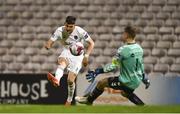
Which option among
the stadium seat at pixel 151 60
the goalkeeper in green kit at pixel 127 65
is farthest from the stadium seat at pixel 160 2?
the goalkeeper in green kit at pixel 127 65

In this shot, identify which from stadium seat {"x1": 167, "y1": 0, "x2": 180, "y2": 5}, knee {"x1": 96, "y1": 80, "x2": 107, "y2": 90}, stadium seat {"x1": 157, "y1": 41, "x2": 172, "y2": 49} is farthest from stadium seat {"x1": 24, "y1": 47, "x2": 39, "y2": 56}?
knee {"x1": 96, "y1": 80, "x2": 107, "y2": 90}

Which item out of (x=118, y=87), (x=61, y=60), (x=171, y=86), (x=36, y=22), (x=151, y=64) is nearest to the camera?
(x=118, y=87)

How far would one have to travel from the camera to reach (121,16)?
17391mm

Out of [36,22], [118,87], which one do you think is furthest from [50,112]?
[36,22]

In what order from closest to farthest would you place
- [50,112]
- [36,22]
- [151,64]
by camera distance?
1. [50,112]
2. [151,64]
3. [36,22]

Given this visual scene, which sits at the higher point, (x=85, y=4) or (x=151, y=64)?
(x=85, y=4)

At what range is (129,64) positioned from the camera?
28.5 ft

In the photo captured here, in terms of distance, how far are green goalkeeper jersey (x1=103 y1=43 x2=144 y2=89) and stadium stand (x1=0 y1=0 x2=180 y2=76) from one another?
7.54 metres

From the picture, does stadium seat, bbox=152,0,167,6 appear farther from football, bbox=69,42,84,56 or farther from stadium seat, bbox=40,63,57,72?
football, bbox=69,42,84,56

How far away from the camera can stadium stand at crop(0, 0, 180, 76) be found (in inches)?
655

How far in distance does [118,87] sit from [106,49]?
26.3 ft

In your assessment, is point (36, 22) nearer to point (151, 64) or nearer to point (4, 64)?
point (4, 64)

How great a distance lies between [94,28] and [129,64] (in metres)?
8.71

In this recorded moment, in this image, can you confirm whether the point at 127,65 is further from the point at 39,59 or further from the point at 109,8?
the point at 109,8
